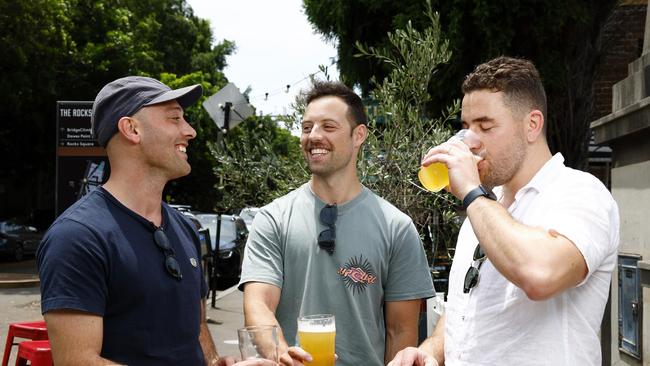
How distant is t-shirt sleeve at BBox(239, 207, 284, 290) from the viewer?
355 centimetres

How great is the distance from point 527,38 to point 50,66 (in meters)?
16.0

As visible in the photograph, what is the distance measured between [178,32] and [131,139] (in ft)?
141

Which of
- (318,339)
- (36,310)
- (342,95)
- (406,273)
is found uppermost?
(342,95)

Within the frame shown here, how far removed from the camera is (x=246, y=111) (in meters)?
12.9

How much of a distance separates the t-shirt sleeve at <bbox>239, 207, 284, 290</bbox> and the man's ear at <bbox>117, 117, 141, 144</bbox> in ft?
2.79

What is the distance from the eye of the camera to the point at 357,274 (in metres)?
3.55

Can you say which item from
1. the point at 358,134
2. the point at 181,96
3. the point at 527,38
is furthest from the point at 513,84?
the point at 527,38

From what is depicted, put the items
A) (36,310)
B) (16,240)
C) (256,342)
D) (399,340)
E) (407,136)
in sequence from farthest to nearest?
(16,240) → (36,310) → (407,136) → (399,340) → (256,342)

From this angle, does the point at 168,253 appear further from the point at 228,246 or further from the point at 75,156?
the point at 228,246

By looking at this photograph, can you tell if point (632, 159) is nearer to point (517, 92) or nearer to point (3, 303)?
point (517, 92)

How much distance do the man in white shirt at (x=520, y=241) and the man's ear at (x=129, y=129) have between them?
1.19 m

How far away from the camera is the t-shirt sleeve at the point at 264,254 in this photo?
3.55 m

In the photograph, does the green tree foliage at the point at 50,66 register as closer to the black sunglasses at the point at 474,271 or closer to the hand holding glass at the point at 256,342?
the hand holding glass at the point at 256,342

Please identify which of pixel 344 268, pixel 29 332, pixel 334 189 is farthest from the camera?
pixel 29 332
